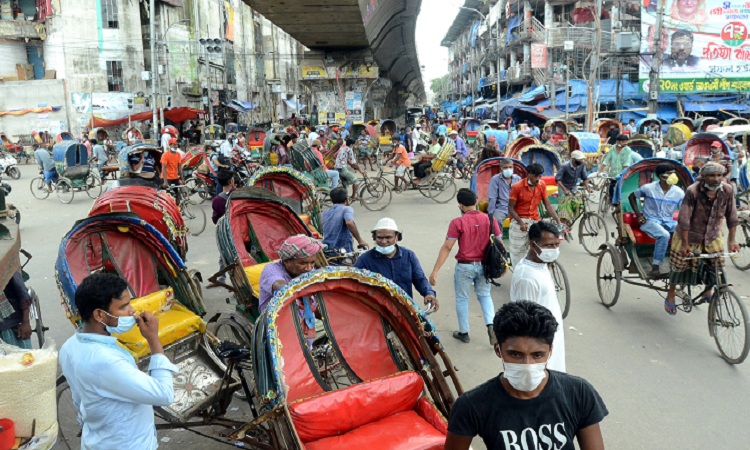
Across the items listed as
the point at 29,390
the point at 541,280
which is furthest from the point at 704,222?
the point at 29,390

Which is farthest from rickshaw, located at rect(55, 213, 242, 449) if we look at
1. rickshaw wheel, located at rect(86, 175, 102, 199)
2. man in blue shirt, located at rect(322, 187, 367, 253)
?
rickshaw wheel, located at rect(86, 175, 102, 199)

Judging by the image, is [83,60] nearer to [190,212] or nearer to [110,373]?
[190,212]

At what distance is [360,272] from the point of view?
3938 mm

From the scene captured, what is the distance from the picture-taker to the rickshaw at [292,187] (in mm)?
9289

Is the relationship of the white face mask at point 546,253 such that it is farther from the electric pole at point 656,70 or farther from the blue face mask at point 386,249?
the electric pole at point 656,70

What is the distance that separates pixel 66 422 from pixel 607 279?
595 cm

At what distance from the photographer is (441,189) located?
15500 millimetres

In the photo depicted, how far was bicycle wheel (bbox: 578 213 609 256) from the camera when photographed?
975 centimetres

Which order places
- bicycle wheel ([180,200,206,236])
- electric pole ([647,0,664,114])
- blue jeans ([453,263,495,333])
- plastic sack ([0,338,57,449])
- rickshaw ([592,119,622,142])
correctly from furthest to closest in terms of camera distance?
rickshaw ([592,119,622,142])
electric pole ([647,0,664,114])
bicycle wheel ([180,200,206,236])
blue jeans ([453,263,495,333])
plastic sack ([0,338,57,449])

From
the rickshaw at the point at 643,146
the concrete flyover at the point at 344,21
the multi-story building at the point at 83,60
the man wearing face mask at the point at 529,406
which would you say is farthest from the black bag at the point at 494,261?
the multi-story building at the point at 83,60

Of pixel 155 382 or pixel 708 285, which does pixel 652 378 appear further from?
pixel 155 382

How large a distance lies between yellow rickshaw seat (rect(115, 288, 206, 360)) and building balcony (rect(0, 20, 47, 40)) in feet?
121

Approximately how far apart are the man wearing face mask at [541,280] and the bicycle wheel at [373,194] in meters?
10.3

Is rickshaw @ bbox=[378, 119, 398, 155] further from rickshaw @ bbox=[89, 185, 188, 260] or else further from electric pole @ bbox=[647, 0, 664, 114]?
rickshaw @ bbox=[89, 185, 188, 260]
